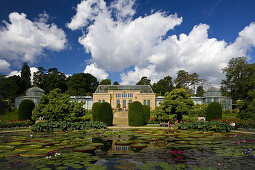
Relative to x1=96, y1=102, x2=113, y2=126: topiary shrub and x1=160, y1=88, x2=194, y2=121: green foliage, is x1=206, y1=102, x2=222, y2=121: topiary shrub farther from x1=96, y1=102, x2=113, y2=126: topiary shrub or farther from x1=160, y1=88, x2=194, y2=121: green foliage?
x1=96, y1=102, x2=113, y2=126: topiary shrub

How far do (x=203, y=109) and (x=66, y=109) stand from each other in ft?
70.1

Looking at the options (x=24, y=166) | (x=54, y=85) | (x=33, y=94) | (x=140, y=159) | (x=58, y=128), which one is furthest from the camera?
(x=54, y=85)

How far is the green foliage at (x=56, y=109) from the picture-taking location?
546 inches

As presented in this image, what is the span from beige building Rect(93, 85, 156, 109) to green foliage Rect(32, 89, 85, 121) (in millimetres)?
27762

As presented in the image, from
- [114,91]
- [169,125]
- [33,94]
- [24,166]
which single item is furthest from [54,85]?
[24,166]

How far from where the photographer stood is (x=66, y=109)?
47.5 feet

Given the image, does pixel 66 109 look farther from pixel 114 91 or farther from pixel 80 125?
pixel 114 91

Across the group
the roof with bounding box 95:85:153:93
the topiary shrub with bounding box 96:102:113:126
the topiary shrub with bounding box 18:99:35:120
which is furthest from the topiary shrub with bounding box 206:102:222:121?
the roof with bounding box 95:85:153:93

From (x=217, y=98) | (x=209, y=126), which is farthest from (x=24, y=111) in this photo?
(x=217, y=98)

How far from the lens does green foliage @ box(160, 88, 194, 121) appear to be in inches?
604

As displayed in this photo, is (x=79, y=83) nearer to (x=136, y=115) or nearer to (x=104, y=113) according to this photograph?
(x=104, y=113)

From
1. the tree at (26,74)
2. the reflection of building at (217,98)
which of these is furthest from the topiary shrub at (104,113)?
the tree at (26,74)

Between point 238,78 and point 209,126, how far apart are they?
95.4 feet

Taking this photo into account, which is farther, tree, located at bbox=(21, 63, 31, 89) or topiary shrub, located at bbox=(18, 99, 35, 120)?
tree, located at bbox=(21, 63, 31, 89)
